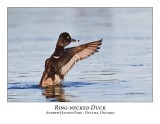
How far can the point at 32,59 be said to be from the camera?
11.1 metres

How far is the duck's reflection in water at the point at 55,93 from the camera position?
32.1ft

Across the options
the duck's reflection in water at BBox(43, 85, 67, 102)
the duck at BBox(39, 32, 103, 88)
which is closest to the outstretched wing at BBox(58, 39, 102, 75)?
the duck at BBox(39, 32, 103, 88)

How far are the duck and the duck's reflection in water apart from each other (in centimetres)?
12

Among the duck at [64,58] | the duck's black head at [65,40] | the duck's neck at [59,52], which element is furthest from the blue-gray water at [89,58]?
the duck's black head at [65,40]

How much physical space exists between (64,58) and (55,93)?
0.57 m

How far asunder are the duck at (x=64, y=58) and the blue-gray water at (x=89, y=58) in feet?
0.34

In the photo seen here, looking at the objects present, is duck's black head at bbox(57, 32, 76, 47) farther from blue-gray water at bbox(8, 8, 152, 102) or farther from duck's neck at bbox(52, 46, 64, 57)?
blue-gray water at bbox(8, 8, 152, 102)

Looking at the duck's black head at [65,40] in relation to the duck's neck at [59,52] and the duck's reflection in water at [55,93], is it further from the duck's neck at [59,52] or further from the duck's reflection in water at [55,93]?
the duck's reflection in water at [55,93]

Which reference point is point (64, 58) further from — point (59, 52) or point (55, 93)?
point (55, 93)

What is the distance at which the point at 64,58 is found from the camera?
10312 millimetres
